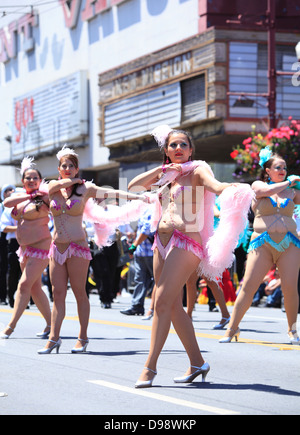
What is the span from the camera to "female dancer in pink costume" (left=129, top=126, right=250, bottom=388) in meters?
7.29

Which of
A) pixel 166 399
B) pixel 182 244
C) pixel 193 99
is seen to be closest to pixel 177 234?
pixel 182 244

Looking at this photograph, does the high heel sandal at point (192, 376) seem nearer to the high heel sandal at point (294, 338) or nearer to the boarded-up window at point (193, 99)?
the high heel sandal at point (294, 338)

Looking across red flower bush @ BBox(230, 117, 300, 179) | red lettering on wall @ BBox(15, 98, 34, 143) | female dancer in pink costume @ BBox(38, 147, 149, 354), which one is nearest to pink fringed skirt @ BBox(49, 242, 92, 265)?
female dancer in pink costume @ BBox(38, 147, 149, 354)

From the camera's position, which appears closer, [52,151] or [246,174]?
[246,174]

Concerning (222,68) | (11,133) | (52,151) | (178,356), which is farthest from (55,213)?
(11,133)

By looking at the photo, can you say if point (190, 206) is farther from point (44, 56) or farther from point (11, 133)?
point (11, 133)

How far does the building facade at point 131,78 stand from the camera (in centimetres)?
2702

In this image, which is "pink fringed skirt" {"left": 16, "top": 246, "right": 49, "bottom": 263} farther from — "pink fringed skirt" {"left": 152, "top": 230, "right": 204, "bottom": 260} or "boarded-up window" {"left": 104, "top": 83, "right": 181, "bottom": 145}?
"boarded-up window" {"left": 104, "top": 83, "right": 181, "bottom": 145}

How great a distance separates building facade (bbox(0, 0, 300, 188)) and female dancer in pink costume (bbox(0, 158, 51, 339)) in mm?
12011

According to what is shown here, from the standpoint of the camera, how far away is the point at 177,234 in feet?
24.2

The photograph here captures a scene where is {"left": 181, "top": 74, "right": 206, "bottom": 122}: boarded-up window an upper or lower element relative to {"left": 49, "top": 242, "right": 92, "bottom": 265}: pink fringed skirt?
upper

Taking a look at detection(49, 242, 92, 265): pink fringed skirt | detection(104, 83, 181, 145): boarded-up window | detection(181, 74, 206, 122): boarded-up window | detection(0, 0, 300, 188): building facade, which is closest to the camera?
detection(49, 242, 92, 265): pink fringed skirt

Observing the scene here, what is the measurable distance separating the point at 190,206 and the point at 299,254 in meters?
3.23
